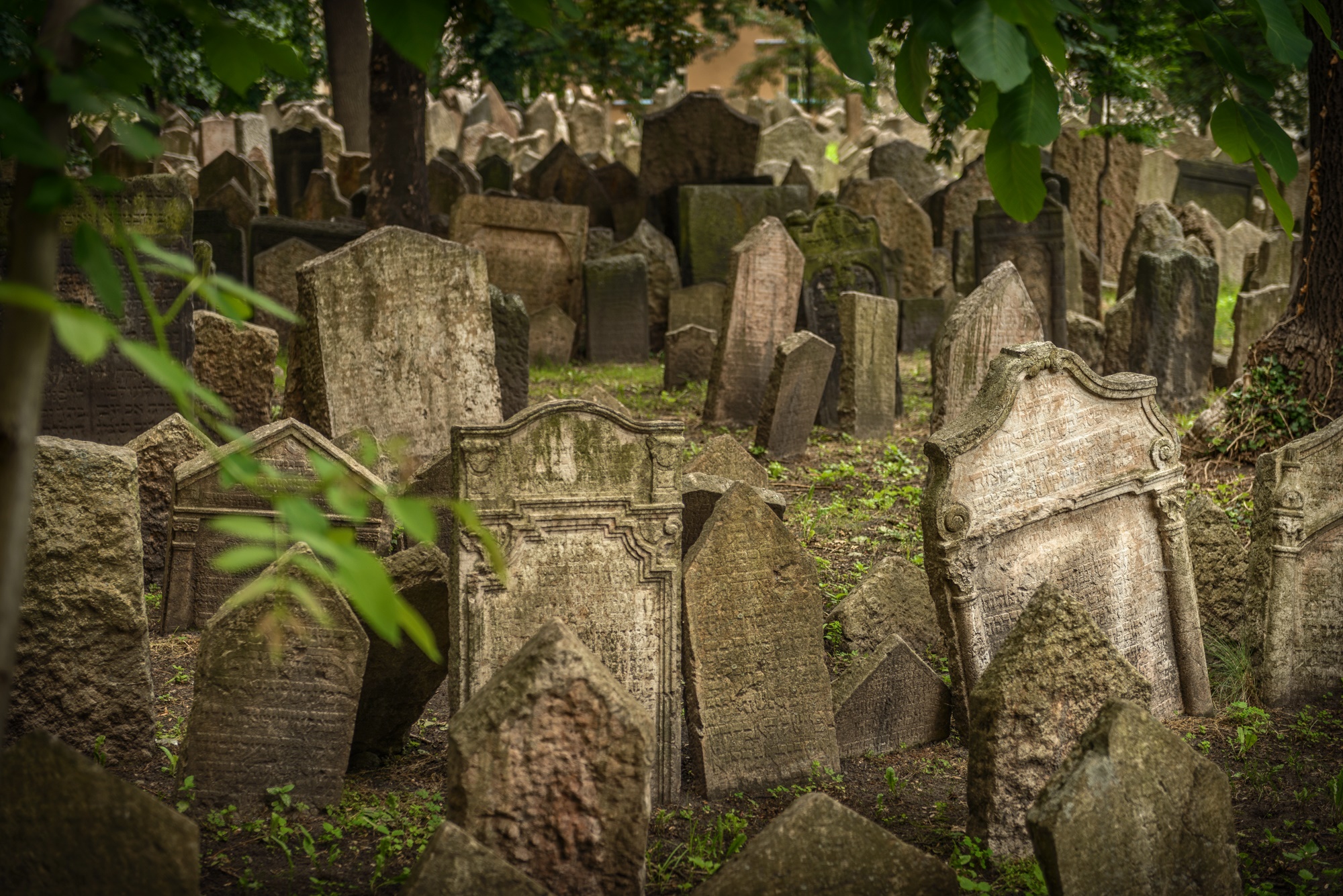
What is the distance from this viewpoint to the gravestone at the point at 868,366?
370 inches

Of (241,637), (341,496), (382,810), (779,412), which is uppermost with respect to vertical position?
(779,412)

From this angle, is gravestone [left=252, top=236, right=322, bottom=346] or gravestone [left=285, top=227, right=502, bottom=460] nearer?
gravestone [left=285, top=227, right=502, bottom=460]

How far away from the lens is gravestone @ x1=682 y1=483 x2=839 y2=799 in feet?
14.9

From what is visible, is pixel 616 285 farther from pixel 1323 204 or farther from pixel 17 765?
pixel 17 765

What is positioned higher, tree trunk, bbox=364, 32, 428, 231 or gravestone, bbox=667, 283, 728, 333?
tree trunk, bbox=364, 32, 428, 231

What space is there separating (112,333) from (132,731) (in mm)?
3438

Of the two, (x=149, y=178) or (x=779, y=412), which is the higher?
(x=149, y=178)

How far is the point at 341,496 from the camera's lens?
154 cm

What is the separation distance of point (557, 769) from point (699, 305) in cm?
971

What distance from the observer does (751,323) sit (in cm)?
998

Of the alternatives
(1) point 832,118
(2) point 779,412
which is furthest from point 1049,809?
(1) point 832,118

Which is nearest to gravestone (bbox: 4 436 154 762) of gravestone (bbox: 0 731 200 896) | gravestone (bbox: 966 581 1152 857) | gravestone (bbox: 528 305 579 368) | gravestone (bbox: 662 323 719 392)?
gravestone (bbox: 0 731 200 896)

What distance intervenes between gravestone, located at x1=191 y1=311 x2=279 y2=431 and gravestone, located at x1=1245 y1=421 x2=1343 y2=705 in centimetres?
603

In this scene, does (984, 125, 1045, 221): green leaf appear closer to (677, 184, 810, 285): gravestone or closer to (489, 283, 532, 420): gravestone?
(489, 283, 532, 420): gravestone
